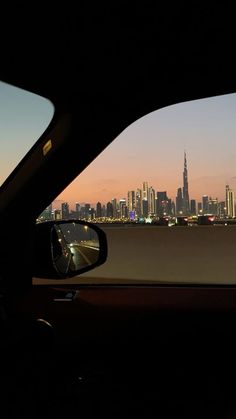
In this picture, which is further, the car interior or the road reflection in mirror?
the road reflection in mirror

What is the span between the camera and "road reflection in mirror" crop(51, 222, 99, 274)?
3.07 metres

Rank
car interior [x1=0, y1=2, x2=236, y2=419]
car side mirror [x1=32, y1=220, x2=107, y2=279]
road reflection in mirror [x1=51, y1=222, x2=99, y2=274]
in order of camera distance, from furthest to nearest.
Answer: road reflection in mirror [x1=51, y1=222, x2=99, y2=274]
car side mirror [x1=32, y1=220, x2=107, y2=279]
car interior [x1=0, y1=2, x2=236, y2=419]

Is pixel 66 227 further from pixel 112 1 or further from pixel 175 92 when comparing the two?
pixel 112 1

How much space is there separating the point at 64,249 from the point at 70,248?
0.63 ft

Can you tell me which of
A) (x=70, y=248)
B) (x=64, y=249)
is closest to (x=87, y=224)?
(x=64, y=249)

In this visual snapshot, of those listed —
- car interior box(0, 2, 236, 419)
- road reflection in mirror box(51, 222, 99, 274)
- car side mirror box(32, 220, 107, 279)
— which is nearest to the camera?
car interior box(0, 2, 236, 419)

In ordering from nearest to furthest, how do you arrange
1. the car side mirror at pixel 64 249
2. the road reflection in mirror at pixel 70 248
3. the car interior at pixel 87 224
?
the car interior at pixel 87 224
the car side mirror at pixel 64 249
the road reflection in mirror at pixel 70 248

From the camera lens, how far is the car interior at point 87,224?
2564 mm

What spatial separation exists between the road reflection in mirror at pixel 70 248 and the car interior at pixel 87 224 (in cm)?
2

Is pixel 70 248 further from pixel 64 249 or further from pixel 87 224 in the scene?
pixel 87 224

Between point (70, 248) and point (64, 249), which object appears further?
point (70, 248)

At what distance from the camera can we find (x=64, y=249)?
3.37 meters

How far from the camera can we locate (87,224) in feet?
10.7

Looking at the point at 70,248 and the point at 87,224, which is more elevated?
the point at 87,224
